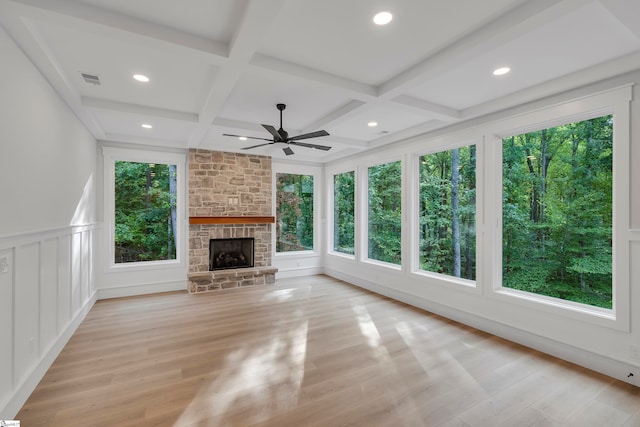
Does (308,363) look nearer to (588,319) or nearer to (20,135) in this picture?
(588,319)

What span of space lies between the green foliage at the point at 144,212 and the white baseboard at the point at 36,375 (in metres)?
1.80

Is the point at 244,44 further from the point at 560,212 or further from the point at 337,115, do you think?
the point at 560,212

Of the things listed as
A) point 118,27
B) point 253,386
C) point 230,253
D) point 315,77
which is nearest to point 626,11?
point 315,77

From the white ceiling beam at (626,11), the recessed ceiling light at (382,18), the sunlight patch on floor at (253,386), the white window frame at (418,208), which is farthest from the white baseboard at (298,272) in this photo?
the white ceiling beam at (626,11)

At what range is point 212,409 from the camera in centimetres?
225

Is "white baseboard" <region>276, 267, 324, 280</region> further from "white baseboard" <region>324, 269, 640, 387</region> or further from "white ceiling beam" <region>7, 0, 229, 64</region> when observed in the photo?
"white ceiling beam" <region>7, 0, 229, 64</region>

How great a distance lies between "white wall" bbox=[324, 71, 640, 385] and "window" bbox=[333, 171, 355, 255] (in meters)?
1.35

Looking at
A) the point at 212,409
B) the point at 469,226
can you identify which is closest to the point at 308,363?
the point at 212,409

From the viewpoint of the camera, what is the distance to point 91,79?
302 centimetres

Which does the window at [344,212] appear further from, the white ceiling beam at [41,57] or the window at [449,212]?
the white ceiling beam at [41,57]

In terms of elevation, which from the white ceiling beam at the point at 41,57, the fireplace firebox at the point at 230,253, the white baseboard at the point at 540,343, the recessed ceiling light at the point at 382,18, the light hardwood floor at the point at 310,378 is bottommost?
the light hardwood floor at the point at 310,378

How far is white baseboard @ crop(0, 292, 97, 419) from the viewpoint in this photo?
2.11 metres

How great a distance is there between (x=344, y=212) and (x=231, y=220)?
8.05ft

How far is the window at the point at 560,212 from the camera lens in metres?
2.98
